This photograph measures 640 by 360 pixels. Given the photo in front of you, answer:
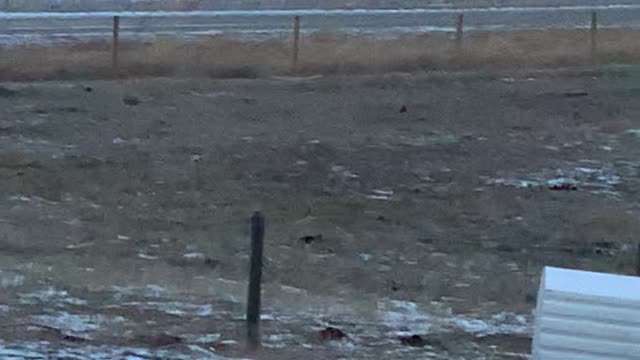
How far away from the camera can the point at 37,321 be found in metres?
10.6

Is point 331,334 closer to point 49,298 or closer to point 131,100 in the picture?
point 49,298

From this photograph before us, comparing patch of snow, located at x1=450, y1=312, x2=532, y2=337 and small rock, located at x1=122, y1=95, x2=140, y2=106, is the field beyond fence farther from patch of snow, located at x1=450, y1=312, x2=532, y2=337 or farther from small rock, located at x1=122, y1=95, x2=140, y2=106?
patch of snow, located at x1=450, y1=312, x2=532, y2=337

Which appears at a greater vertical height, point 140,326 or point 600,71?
point 600,71

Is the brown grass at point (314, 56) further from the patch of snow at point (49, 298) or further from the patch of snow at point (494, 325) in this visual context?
the patch of snow at point (494, 325)

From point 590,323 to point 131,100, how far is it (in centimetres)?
1514

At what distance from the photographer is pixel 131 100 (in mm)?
22750

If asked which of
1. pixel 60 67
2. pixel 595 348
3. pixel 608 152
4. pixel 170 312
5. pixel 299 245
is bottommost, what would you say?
pixel 595 348

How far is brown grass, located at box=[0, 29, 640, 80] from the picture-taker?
25750 mm

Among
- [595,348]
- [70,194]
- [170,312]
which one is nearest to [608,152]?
[70,194]

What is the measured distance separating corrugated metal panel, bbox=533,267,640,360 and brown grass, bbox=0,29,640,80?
17595 mm

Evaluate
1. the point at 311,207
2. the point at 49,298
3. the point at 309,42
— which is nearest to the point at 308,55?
the point at 309,42

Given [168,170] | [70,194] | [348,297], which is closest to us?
[348,297]

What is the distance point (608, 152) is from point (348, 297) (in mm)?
8488

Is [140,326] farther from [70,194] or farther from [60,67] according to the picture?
[60,67]
